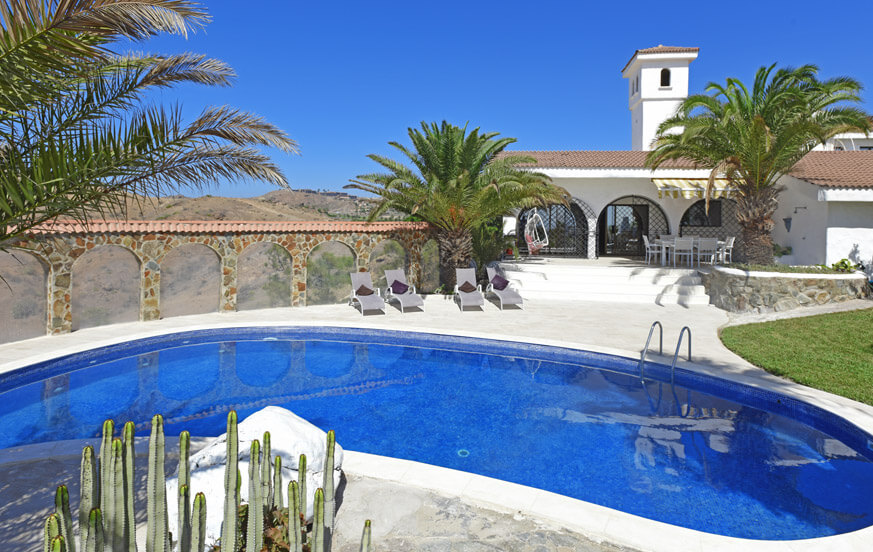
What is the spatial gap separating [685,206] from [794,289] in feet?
35.4

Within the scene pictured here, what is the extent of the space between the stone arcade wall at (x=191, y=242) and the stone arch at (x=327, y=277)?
0.45m

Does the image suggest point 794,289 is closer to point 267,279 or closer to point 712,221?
point 712,221

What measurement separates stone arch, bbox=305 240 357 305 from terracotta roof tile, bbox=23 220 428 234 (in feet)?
2.35

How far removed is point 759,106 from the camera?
1759 centimetres

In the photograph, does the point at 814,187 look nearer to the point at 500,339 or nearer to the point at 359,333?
the point at 500,339

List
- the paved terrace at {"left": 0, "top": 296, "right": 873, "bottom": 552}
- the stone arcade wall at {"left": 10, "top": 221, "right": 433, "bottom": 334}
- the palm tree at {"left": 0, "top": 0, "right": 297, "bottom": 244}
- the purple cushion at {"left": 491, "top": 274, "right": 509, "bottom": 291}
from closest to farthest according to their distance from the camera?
the palm tree at {"left": 0, "top": 0, "right": 297, "bottom": 244}
the paved terrace at {"left": 0, "top": 296, "right": 873, "bottom": 552}
the stone arcade wall at {"left": 10, "top": 221, "right": 433, "bottom": 334}
the purple cushion at {"left": 491, "top": 274, "right": 509, "bottom": 291}

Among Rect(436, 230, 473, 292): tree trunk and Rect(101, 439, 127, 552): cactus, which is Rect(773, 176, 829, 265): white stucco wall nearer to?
Rect(436, 230, 473, 292): tree trunk

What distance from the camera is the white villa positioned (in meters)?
19.9

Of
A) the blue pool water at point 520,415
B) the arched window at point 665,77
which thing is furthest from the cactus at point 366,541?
the arched window at point 665,77

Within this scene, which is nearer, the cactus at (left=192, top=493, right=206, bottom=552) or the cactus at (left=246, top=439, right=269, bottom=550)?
the cactus at (left=192, top=493, right=206, bottom=552)

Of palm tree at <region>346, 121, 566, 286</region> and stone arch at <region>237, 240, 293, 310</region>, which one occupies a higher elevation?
palm tree at <region>346, 121, 566, 286</region>

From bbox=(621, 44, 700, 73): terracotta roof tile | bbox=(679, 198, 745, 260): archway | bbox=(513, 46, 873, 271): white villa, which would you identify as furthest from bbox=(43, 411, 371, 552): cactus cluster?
bbox=(621, 44, 700, 73): terracotta roof tile

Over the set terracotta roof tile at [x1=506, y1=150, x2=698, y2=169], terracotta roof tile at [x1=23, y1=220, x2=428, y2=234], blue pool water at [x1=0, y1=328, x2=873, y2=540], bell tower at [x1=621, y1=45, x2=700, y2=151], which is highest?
bell tower at [x1=621, y1=45, x2=700, y2=151]

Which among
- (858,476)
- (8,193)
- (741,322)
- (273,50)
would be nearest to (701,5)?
(741,322)
